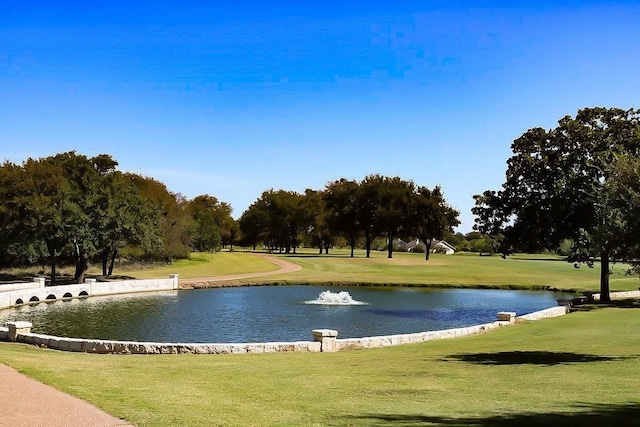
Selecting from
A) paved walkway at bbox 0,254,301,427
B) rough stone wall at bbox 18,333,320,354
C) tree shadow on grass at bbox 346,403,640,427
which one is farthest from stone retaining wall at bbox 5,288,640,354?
tree shadow on grass at bbox 346,403,640,427

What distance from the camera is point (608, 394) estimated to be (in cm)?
1138

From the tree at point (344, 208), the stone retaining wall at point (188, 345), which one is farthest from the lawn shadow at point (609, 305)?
the tree at point (344, 208)

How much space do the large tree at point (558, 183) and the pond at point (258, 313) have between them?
642 centimetres

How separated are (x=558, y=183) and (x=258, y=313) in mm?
21329

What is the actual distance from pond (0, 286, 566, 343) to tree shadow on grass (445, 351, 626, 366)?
35.9ft

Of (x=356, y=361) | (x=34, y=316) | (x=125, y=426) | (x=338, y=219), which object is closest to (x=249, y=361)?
(x=356, y=361)

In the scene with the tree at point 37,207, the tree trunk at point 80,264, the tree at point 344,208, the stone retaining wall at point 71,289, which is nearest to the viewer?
the stone retaining wall at point 71,289

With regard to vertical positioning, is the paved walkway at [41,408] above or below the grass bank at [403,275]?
above

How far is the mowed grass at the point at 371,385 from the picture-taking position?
9.59 metres

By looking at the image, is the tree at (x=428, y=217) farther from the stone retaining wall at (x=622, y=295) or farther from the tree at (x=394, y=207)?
the stone retaining wall at (x=622, y=295)

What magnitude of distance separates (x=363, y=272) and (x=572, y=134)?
39.0m

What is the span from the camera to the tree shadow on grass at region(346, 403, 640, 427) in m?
9.02

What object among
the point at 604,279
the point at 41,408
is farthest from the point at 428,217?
the point at 41,408

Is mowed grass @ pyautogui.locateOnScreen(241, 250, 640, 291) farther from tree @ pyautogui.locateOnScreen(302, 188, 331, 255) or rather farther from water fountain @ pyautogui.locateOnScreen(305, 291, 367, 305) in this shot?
tree @ pyautogui.locateOnScreen(302, 188, 331, 255)
